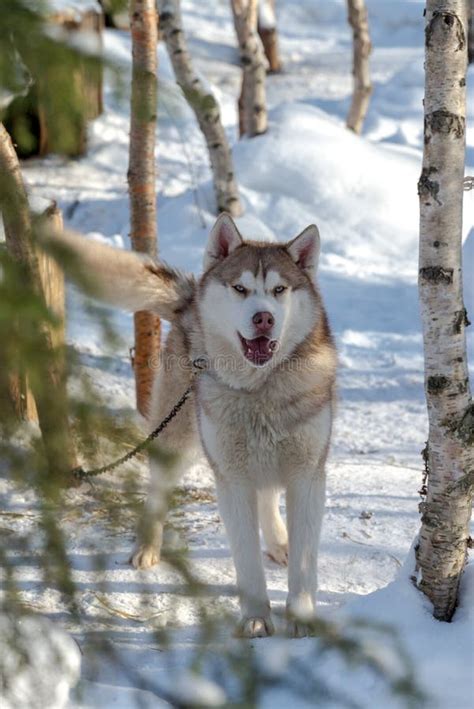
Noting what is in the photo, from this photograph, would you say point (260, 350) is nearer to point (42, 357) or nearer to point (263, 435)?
point (263, 435)

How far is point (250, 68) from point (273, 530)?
7.57m

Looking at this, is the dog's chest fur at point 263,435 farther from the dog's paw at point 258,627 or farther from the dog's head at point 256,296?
the dog's paw at point 258,627

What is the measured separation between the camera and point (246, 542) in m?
3.66

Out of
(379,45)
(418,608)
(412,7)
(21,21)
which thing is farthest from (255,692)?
(412,7)

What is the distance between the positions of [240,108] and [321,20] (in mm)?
9632

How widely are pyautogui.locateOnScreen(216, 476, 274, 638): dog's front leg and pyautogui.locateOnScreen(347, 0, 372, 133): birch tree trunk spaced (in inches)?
356

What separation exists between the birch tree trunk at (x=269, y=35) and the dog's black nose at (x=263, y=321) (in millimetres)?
13406

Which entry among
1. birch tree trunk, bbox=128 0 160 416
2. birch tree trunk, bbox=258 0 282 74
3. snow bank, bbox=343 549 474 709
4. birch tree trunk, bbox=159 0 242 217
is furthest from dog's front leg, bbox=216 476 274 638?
birch tree trunk, bbox=258 0 282 74

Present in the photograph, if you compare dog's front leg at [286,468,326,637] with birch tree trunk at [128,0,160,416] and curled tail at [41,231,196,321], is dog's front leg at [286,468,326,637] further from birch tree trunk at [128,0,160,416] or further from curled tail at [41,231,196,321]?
birch tree trunk at [128,0,160,416]

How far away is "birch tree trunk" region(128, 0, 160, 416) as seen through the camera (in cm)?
532

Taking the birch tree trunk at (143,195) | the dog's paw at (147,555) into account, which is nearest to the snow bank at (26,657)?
the dog's paw at (147,555)

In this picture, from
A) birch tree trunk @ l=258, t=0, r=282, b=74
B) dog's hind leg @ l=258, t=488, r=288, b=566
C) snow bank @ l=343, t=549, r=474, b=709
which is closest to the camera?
snow bank @ l=343, t=549, r=474, b=709

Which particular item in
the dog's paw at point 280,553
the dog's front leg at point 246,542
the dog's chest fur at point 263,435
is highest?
the dog's chest fur at point 263,435

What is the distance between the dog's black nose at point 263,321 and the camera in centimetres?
346
